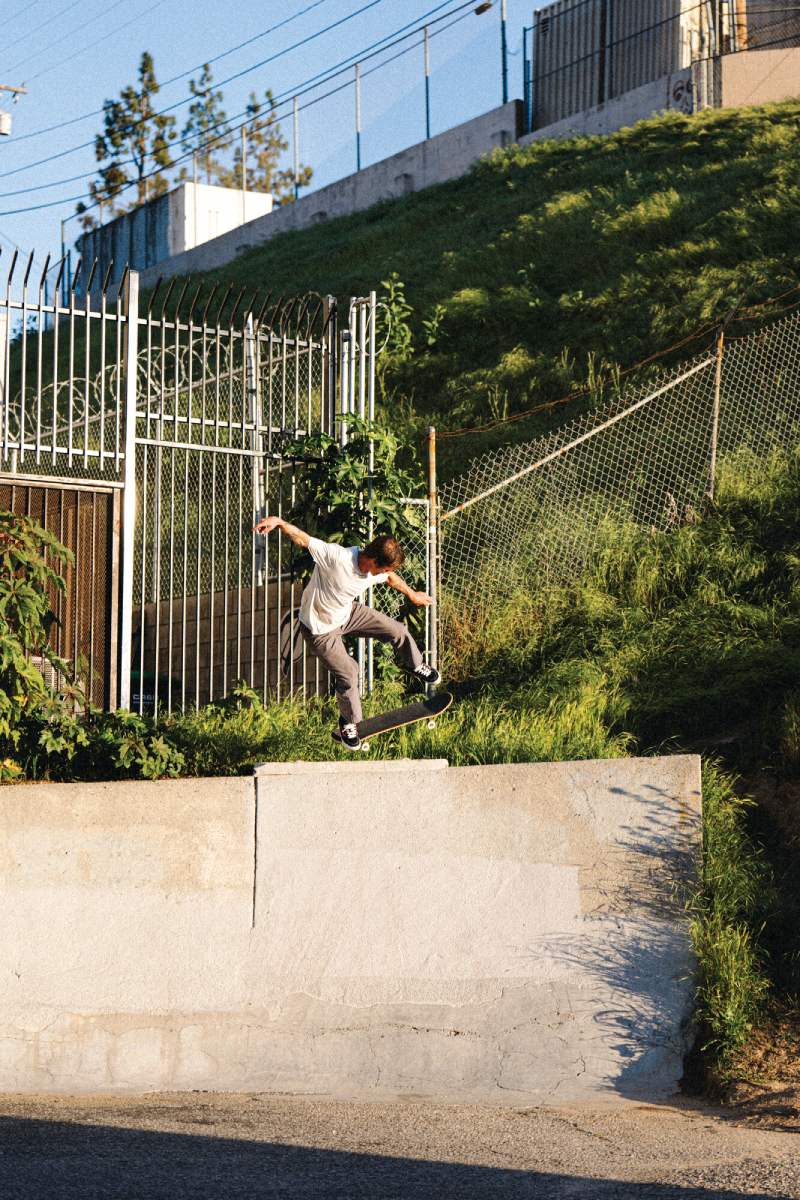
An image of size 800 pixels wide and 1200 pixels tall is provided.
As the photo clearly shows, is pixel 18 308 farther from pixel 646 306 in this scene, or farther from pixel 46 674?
pixel 646 306

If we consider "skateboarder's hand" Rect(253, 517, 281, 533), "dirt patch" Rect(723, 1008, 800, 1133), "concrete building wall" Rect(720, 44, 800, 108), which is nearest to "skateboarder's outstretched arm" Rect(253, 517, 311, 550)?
"skateboarder's hand" Rect(253, 517, 281, 533)

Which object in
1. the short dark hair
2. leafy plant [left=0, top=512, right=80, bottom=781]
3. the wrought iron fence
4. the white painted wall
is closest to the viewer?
leafy plant [left=0, top=512, right=80, bottom=781]

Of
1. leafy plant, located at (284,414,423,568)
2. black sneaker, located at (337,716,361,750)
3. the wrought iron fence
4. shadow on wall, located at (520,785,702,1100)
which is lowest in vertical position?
→ shadow on wall, located at (520,785,702,1100)

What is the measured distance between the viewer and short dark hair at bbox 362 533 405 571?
25.7 ft

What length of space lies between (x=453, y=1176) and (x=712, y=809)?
9.74ft

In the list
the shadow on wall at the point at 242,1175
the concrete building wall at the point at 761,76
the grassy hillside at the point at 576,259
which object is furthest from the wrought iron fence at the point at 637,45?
the shadow on wall at the point at 242,1175

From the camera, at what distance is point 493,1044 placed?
698cm

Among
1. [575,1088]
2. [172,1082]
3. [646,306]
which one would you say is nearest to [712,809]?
[575,1088]

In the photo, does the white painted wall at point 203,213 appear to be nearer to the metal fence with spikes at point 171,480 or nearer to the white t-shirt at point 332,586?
the metal fence with spikes at point 171,480

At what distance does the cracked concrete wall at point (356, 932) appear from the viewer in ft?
22.7

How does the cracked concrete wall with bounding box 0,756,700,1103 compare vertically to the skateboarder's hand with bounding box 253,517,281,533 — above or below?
below

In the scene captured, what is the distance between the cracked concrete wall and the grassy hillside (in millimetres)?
7962

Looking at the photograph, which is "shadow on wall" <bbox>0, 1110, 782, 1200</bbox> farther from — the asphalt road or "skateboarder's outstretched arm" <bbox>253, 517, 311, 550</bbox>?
"skateboarder's outstretched arm" <bbox>253, 517, 311, 550</bbox>

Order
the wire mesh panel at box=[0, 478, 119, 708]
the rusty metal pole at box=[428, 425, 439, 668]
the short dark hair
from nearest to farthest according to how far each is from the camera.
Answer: the short dark hair
the wire mesh panel at box=[0, 478, 119, 708]
the rusty metal pole at box=[428, 425, 439, 668]
